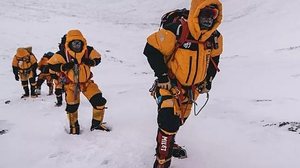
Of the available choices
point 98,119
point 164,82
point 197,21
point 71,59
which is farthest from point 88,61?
point 197,21

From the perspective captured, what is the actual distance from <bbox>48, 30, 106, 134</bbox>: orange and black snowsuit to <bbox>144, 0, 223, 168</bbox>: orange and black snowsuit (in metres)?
2.92

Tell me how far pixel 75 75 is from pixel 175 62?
322 cm

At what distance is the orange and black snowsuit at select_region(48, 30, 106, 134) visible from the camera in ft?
25.3

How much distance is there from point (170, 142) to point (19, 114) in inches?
279

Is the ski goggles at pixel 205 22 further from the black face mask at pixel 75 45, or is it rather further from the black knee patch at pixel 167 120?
the black face mask at pixel 75 45

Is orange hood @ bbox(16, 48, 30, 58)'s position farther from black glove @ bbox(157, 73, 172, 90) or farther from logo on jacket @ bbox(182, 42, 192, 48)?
logo on jacket @ bbox(182, 42, 192, 48)

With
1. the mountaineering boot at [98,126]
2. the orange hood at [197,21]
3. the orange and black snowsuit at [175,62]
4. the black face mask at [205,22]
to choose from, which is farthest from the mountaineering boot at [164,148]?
the mountaineering boot at [98,126]

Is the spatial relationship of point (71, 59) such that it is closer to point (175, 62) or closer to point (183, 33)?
point (175, 62)

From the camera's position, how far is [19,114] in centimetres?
1080

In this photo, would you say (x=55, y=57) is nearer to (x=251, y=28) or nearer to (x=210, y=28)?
(x=210, y=28)

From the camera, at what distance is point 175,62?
521 centimetres

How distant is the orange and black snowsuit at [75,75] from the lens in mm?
7727

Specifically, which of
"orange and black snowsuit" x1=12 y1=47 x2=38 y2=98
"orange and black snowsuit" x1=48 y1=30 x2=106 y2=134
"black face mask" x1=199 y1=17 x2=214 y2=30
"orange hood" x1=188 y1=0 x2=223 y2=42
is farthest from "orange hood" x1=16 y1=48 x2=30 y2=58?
"black face mask" x1=199 y1=17 x2=214 y2=30

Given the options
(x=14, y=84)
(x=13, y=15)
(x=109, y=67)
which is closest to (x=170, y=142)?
(x=14, y=84)
